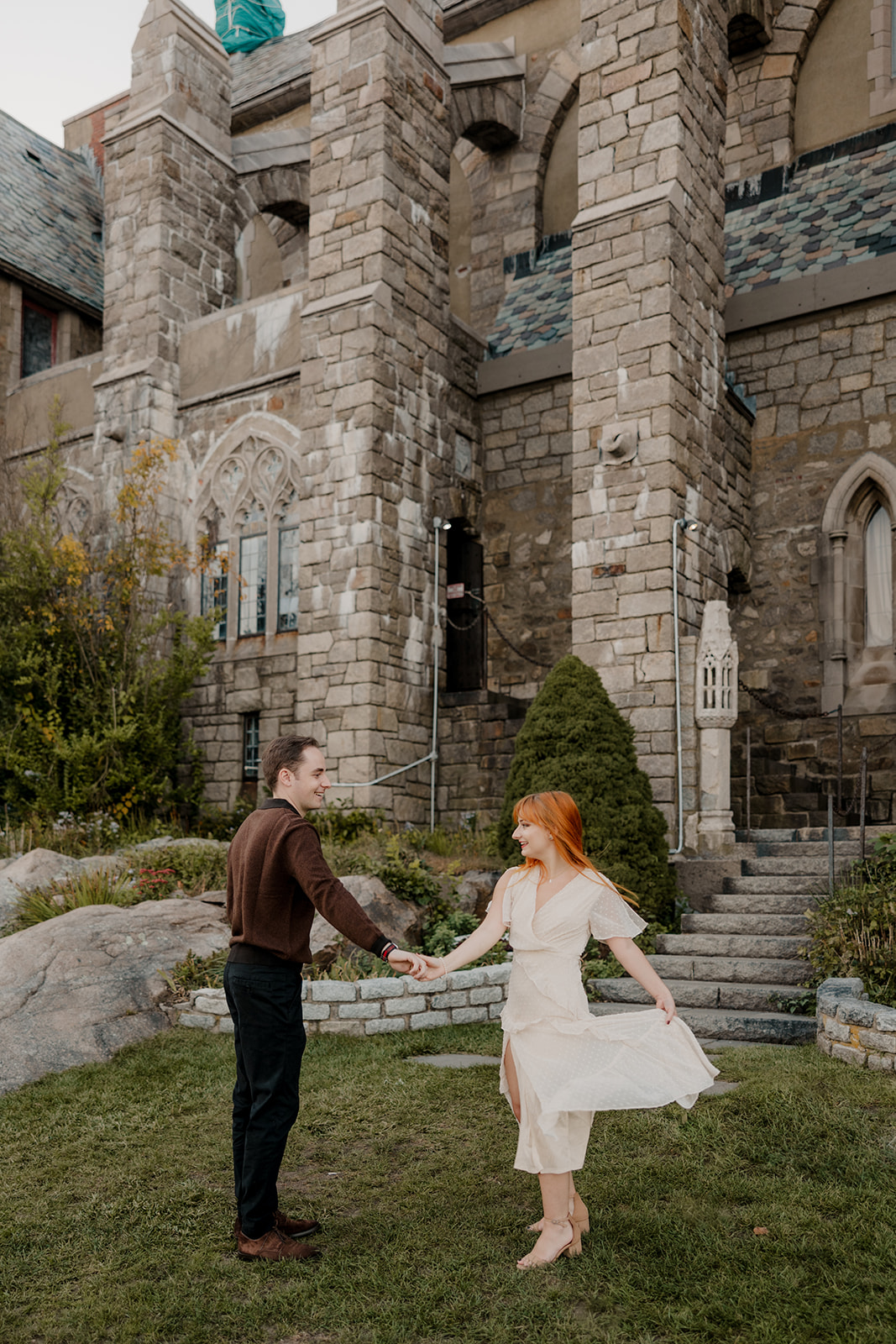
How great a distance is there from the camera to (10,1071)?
239 inches

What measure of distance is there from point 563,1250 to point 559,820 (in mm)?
1377

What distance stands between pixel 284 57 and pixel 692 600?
16199mm

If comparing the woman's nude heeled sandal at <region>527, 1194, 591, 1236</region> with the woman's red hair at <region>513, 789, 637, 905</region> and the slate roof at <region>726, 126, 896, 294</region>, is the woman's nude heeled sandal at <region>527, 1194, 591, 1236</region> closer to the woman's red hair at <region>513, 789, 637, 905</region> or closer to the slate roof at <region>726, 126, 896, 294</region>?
the woman's red hair at <region>513, 789, 637, 905</region>

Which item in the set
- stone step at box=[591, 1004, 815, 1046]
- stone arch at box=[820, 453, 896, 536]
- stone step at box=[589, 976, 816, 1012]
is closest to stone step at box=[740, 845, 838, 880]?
stone step at box=[589, 976, 816, 1012]

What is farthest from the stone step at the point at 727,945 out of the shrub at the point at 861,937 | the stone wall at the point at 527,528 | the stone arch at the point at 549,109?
the stone arch at the point at 549,109

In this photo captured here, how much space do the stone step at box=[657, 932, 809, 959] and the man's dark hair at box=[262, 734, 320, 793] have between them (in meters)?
5.12

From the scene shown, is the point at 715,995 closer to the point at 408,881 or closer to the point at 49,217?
the point at 408,881

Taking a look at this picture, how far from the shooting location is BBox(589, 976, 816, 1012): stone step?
713 cm

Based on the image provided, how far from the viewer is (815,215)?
13594 mm

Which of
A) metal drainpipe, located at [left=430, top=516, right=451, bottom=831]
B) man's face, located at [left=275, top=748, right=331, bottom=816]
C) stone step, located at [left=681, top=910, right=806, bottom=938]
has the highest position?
metal drainpipe, located at [left=430, top=516, right=451, bottom=831]

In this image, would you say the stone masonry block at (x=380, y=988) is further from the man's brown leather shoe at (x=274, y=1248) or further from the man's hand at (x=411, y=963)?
the man's hand at (x=411, y=963)

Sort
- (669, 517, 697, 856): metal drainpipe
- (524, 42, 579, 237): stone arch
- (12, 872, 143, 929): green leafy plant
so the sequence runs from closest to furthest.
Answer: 1. (12, 872, 143, 929): green leafy plant
2. (669, 517, 697, 856): metal drainpipe
3. (524, 42, 579, 237): stone arch

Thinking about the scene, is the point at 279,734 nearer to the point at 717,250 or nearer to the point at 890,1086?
the point at 717,250

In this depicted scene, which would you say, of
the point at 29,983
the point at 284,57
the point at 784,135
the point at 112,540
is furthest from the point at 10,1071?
the point at 284,57
